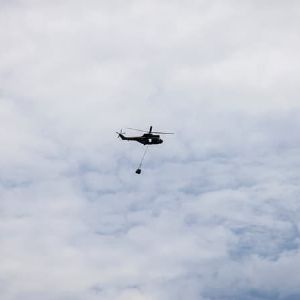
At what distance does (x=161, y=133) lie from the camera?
184 metres

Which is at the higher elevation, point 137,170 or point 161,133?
point 161,133

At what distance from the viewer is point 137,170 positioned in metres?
174

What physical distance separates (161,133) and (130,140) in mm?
9276

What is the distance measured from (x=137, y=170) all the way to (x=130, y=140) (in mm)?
16379

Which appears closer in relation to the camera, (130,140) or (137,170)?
(137,170)

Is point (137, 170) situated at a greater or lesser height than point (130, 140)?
lesser

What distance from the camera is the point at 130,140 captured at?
18862 centimetres

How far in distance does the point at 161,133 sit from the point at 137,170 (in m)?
14.7
